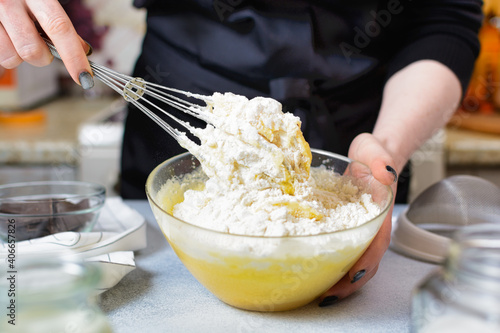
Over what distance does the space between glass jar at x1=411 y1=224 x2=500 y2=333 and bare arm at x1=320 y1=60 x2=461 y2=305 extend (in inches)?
11.1

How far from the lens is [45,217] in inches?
28.5

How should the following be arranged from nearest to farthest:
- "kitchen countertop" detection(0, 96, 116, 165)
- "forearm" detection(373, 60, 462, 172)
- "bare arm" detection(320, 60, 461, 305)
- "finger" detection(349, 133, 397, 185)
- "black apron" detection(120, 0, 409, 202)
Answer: "finger" detection(349, 133, 397, 185)
"bare arm" detection(320, 60, 461, 305)
"forearm" detection(373, 60, 462, 172)
"black apron" detection(120, 0, 409, 202)
"kitchen countertop" detection(0, 96, 116, 165)

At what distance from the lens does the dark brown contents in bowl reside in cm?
71

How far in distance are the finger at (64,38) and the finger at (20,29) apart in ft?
0.05

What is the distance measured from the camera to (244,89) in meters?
1.03

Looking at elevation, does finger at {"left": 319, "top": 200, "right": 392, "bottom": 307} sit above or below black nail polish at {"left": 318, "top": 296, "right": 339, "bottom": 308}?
above

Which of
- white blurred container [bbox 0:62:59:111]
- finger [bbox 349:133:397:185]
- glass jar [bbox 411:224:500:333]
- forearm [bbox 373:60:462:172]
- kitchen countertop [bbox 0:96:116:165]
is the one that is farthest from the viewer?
white blurred container [bbox 0:62:59:111]

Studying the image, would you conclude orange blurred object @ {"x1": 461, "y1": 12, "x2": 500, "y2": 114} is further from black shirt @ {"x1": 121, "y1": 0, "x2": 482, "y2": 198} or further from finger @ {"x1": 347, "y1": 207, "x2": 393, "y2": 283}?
finger @ {"x1": 347, "y1": 207, "x2": 393, "y2": 283}

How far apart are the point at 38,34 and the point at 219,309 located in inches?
18.4

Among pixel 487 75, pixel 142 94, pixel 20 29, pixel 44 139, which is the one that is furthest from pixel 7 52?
pixel 487 75

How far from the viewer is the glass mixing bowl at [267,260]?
0.51 meters

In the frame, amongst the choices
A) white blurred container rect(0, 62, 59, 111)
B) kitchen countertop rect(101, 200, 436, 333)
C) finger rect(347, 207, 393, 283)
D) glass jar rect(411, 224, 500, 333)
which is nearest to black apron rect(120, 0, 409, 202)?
kitchen countertop rect(101, 200, 436, 333)

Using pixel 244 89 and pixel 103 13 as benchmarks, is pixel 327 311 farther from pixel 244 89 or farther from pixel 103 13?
pixel 103 13

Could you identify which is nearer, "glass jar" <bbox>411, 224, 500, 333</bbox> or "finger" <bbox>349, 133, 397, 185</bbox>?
"glass jar" <bbox>411, 224, 500, 333</bbox>
